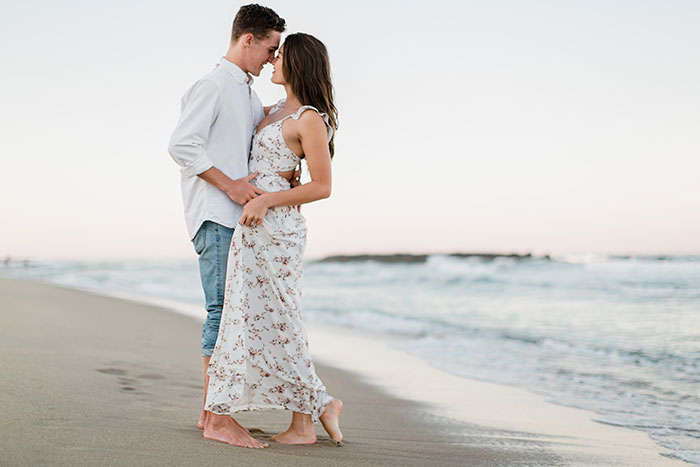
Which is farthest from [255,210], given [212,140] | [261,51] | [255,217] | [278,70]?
[261,51]

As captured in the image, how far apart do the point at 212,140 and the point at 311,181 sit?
0.50 m

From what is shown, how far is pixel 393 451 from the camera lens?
2.96 metres

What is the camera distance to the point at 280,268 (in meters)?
2.81

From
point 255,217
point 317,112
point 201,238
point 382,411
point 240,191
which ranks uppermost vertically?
point 317,112

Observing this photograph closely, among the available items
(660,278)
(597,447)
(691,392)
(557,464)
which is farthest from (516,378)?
(660,278)

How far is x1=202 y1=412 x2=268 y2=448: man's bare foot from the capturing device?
2637 mm

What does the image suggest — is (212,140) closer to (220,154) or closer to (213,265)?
(220,154)

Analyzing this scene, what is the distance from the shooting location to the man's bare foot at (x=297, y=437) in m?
2.82

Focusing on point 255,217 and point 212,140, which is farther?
point 212,140

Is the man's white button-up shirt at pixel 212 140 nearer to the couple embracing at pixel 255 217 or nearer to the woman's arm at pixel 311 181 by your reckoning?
the couple embracing at pixel 255 217

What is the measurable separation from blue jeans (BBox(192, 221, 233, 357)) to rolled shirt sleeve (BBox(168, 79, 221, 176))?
285mm

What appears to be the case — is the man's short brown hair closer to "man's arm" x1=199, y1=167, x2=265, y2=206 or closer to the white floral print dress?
the white floral print dress

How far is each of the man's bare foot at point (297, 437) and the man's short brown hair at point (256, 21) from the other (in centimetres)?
187

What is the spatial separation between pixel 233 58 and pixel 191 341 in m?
4.31
